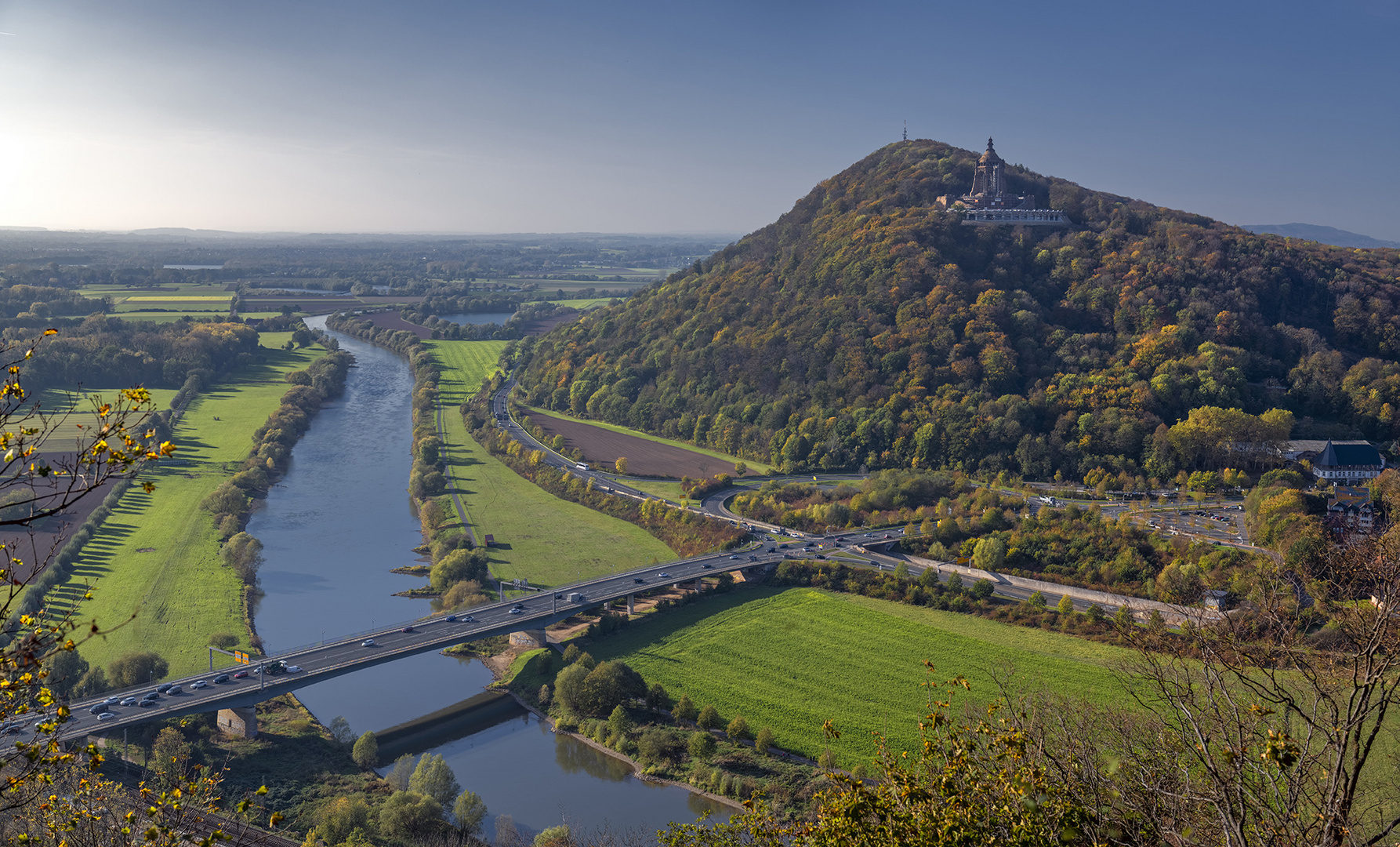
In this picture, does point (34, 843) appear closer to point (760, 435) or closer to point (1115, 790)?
point (1115, 790)

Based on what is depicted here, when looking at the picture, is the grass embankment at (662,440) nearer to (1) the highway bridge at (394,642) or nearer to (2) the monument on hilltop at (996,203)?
(1) the highway bridge at (394,642)

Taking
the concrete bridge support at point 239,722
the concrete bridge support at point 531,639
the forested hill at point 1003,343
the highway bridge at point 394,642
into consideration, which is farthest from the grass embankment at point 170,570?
the forested hill at point 1003,343

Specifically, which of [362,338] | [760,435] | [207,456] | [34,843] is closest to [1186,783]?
[34,843]

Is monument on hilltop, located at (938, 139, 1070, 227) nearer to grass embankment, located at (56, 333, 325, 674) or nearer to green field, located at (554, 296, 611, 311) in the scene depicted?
grass embankment, located at (56, 333, 325, 674)

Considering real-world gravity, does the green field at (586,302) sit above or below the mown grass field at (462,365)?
above

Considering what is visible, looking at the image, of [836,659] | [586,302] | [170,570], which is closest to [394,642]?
[170,570]

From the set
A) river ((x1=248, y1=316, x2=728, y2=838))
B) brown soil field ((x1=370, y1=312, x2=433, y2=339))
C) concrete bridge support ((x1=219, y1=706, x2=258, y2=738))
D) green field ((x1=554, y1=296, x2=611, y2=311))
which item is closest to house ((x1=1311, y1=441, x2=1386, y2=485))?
river ((x1=248, y1=316, x2=728, y2=838))

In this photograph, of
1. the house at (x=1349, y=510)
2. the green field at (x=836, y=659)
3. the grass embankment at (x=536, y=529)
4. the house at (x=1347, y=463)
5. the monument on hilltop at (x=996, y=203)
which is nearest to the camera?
the green field at (x=836, y=659)
